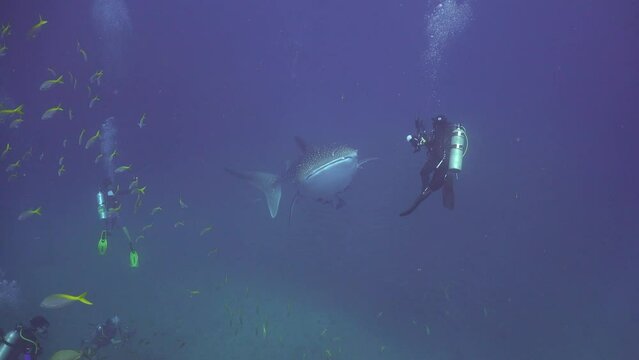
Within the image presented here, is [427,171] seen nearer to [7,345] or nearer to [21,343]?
[21,343]

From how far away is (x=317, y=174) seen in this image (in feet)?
31.2

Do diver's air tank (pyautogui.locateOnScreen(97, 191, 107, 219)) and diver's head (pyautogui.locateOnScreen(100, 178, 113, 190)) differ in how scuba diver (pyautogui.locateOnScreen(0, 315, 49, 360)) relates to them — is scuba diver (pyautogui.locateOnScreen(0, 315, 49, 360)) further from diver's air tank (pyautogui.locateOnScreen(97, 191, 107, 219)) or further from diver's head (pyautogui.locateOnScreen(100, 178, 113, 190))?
diver's head (pyautogui.locateOnScreen(100, 178, 113, 190))

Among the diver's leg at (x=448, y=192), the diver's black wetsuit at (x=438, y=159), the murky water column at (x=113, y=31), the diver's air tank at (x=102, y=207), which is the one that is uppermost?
the diver's black wetsuit at (x=438, y=159)

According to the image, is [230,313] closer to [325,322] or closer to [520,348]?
[325,322]

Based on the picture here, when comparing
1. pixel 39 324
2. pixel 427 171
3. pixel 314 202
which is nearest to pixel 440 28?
pixel 314 202

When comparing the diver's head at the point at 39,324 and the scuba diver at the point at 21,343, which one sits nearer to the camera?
the scuba diver at the point at 21,343

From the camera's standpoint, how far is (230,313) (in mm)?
15242

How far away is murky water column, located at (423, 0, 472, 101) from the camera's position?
2072 inches

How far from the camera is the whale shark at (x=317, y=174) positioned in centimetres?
928

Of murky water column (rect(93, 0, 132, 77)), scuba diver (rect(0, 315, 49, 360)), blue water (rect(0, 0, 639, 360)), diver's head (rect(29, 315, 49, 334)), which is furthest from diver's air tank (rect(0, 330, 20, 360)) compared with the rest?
murky water column (rect(93, 0, 132, 77))

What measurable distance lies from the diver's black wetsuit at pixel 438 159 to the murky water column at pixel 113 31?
43084 mm

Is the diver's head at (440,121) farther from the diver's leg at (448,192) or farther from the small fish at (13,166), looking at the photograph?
the small fish at (13,166)

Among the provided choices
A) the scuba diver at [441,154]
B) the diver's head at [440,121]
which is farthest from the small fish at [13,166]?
the diver's head at [440,121]

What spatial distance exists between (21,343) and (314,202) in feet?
77.4
